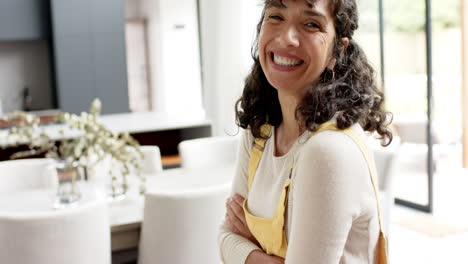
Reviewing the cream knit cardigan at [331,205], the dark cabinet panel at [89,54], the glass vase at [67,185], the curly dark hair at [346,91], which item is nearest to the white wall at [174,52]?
the dark cabinet panel at [89,54]

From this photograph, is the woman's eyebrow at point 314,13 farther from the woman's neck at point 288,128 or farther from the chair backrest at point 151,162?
the chair backrest at point 151,162

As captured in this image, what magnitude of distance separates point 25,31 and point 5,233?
4.83 meters

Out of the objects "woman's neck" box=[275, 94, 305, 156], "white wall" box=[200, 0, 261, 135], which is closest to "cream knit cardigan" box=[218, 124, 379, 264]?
"woman's neck" box=[275, 94, 305, 156]

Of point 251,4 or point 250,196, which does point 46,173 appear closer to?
point 250,196

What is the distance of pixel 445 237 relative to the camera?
4270 mm

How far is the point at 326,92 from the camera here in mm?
1164

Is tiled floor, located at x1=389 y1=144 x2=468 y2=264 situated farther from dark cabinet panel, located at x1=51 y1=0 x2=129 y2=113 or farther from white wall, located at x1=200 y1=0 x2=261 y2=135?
dark cabinet panel, located at x1=51 y1=0 x2=129 y2=113

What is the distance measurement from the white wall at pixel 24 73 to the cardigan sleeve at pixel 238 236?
6130 millimetres

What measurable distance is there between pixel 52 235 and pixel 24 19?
16.0ft

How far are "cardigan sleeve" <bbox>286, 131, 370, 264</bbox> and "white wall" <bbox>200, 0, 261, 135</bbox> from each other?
4.42 m

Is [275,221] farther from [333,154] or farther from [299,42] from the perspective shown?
[299,42]

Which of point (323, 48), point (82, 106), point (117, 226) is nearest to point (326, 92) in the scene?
point (323, 48)

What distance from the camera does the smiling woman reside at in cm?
106

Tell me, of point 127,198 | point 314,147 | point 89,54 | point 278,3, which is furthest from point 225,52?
point 314,147
